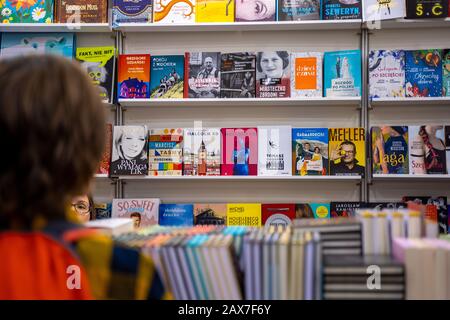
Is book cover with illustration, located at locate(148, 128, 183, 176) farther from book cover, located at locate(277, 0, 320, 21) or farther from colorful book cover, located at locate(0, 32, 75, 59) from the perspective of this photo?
book cover, located at locate(277, 0, 320, 21)

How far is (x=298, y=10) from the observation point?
128 inches

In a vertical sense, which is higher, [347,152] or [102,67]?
[102,67]

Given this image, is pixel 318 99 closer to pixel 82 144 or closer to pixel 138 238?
pixel 138 238

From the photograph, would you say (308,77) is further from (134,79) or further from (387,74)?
(134,79)

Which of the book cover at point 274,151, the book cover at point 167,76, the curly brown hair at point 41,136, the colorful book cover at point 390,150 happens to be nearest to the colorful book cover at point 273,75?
the book cover at point 274,151

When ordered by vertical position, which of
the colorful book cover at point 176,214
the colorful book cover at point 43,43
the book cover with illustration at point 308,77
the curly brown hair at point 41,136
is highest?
the colorful book cover at point 43,43

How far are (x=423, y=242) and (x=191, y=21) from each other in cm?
260

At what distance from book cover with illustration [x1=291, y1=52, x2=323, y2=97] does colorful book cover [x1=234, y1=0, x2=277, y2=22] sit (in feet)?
1.29

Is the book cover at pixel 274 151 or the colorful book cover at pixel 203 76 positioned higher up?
the colorful book cover at pixel 203 76

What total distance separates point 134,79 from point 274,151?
1137 mm

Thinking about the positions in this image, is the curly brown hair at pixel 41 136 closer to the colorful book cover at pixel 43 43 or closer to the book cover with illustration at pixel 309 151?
the book cover with illustration at pixel 309 151

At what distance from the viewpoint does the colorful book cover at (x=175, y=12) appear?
10.8 ft

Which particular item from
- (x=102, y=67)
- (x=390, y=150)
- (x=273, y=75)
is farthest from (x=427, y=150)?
(x=102, y=67)

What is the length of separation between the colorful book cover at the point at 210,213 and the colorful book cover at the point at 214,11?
1.32 metres
